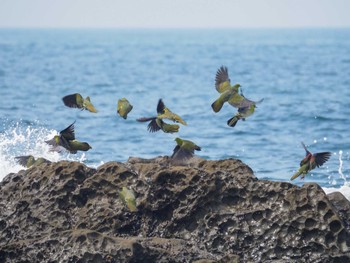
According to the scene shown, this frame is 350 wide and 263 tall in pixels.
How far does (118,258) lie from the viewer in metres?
7.41

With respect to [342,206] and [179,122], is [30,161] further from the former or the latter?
[342,206]

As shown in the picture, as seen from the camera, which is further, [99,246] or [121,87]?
[121,87]

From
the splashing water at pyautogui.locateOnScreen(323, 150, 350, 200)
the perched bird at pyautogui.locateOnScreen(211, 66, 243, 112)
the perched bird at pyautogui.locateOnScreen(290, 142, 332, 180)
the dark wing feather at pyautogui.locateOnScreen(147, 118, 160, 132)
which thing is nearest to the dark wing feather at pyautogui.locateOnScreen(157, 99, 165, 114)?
the dark wing feather at pyautogui.locateOnScreen(147, 118, 160, 132)

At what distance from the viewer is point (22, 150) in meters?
14.2

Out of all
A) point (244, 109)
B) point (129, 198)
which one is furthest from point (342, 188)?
point (129, 198)

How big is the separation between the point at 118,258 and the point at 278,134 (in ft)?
41.2

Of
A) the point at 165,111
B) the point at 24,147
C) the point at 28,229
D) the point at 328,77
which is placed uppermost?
the point at 165,111

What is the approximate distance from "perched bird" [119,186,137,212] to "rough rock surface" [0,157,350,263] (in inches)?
5.2

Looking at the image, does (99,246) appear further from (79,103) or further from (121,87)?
(121,87)

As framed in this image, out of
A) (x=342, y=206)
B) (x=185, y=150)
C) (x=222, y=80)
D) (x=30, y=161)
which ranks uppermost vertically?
(x=222, y=80)

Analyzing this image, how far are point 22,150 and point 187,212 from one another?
20.6ft

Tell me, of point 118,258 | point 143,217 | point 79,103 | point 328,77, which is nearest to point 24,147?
point 79,103

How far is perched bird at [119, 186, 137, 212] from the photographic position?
818cm

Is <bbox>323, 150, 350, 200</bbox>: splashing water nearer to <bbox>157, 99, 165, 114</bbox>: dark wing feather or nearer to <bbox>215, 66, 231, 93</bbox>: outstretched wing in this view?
<bbox>215, 66, 231, 93</bbox>: outstretched wing
